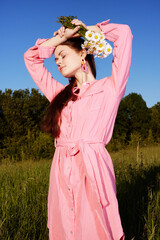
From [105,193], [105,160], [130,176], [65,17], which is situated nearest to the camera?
[105,193]

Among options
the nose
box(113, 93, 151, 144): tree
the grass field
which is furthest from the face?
box(113, 93, 151, 144): tree

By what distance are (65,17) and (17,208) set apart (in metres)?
2.09

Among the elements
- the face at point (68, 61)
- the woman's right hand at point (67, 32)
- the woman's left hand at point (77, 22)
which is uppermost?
the woman's left hand at point (77, 22)

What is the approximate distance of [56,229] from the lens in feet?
5.98

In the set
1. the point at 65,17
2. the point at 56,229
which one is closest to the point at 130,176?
the point at 56,229

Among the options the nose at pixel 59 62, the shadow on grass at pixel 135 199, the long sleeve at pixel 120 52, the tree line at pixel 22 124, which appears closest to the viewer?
the long sleeve at pixel 120 52

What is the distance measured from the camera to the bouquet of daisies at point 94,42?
186 cm

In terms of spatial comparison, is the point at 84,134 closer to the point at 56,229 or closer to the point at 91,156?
the point at 91,156

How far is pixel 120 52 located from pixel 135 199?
2154 millimetres

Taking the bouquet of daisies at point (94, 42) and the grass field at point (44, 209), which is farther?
the grass field at point (44, 209)

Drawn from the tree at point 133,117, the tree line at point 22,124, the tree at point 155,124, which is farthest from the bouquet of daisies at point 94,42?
the tree at point 155,124

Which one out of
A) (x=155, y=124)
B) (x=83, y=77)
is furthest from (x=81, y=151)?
(x=155, y=124)

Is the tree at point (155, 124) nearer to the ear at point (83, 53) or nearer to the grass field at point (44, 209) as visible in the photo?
the grass field at point (44, 209)

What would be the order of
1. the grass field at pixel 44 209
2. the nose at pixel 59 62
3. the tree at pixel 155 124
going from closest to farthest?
1. the nose at pixel 59 62
2. the grass field at pixel 44 209
3. the tree at pixel 155 124
